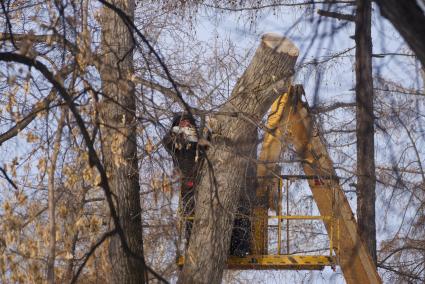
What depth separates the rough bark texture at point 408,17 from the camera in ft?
13.0

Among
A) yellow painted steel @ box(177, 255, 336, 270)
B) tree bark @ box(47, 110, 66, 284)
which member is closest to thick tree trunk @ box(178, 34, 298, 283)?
yellow painted steel @ box(177, 255, 336, 270)

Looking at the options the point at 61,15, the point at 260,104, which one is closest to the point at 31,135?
the point at 61,15

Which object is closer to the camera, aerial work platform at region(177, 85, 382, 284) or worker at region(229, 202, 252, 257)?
aerial work platform at region(177, 85, 382, 284)

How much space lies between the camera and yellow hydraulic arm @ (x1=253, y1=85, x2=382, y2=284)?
10.3 m

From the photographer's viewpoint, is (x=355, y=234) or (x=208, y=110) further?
(x=355, y=234)

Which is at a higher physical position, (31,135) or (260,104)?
(260,104)

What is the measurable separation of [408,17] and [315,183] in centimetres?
718

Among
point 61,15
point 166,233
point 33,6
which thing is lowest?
point 166,233

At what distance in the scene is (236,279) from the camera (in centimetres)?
1936

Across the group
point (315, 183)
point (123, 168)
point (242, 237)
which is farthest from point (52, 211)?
point (315, 183)

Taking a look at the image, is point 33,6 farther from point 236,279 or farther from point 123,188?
point 236,279

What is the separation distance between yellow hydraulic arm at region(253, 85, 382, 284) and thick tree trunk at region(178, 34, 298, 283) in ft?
1.65

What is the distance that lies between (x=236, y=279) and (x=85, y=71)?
1273 centimetres

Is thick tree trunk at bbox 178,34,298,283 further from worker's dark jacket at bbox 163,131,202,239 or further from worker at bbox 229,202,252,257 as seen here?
worker at bbox 229,202,252,257
